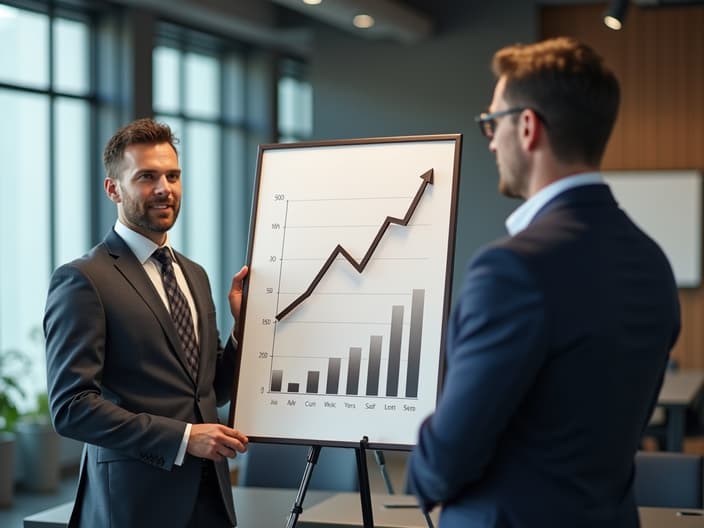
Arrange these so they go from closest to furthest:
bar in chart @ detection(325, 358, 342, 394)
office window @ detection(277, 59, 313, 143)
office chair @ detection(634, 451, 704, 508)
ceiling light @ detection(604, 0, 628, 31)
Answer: bar in chart @ detection(325, 358, 342, 394) < office chair @ detection(634, 451, 704, 508) < ceiling light @ detection(604, 0, 628, 31) < office window @ detection(277, 59, 313, 143)

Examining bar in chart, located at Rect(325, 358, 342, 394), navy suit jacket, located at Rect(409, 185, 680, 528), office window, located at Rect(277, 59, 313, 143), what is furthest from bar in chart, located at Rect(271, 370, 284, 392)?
office window, located at Rect(277, 59, 313, 143)

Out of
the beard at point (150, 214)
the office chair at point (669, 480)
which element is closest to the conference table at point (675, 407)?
the office chair at point (669, 480)

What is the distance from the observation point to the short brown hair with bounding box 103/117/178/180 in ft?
9.13

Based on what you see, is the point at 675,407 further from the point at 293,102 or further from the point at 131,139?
the point at 293,102

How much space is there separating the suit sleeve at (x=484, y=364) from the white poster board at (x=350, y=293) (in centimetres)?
94

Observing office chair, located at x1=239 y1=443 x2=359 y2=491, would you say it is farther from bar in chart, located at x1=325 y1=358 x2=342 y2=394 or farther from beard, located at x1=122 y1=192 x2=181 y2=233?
beard, located at x1=122 y1=192 x2=181 y2=233

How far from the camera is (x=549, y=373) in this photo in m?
1.58

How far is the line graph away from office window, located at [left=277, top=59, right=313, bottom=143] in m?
7.81

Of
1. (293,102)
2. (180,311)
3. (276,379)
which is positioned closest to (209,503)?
(276,379)

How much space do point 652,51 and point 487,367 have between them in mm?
7081

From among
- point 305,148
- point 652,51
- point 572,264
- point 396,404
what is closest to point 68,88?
point 652,51

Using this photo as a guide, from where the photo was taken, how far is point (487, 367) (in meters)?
1.55

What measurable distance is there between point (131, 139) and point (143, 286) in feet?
1.41

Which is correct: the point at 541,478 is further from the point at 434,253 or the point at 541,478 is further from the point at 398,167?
the point at 398,167
